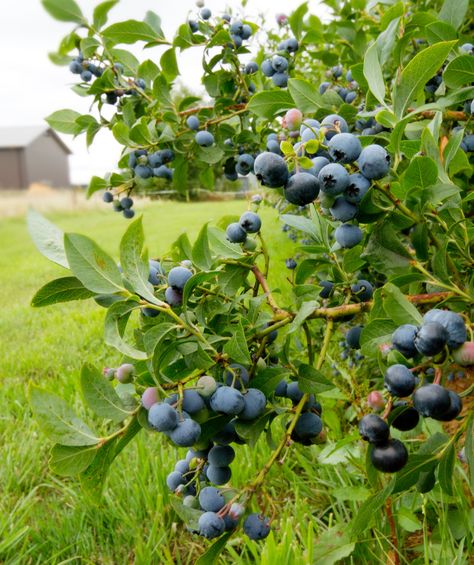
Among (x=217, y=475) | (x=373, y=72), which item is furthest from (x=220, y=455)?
(x=373, y=72)

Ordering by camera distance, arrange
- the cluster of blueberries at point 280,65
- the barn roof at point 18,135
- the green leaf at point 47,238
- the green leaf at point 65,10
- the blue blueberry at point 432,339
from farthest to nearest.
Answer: the barn roof at point 18,135, the cluster of blueberries at point 280,65, the green leaf at point 65,10, the green leaf at point 47,238, the blue blueberry at point 432,339

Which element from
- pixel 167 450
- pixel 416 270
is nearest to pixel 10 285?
pixel 167 450

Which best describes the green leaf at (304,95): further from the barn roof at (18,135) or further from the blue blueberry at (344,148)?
the barn roof at (18,135)

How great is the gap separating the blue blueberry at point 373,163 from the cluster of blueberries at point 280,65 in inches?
33.8

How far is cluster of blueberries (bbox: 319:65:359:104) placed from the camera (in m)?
1.50

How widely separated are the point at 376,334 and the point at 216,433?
0.86 feet

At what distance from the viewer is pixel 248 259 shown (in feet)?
2.86

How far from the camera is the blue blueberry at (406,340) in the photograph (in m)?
0.61

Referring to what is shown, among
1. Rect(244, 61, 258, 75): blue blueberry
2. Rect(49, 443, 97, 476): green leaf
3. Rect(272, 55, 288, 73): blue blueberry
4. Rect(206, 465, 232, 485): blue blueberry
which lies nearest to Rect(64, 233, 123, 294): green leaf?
Rect(49, 443, 97, 476): green leaf

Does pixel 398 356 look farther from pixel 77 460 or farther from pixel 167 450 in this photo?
pixel 167 450

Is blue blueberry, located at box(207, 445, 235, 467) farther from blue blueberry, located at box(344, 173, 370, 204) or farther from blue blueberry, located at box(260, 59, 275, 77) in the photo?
blue blueberry, located at box(260, 59, 275, 77)

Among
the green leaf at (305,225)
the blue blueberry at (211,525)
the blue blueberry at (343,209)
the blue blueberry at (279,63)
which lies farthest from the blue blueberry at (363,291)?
the blue blueberry at (279,63)

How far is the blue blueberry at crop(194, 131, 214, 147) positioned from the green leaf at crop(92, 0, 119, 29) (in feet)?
1.23

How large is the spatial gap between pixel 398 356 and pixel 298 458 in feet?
3.30
